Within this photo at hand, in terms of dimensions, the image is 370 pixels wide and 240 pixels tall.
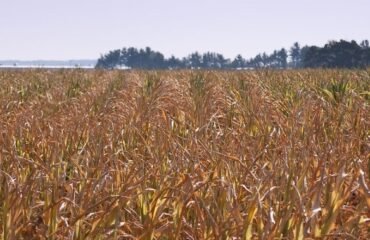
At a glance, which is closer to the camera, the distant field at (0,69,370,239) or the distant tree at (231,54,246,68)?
the distant field at (0,69,370,239)

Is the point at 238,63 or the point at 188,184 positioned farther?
the point at 238,63

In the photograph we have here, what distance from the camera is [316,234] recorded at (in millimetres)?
2162

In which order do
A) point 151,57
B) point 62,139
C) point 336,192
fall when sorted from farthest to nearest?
point 151,57 < point 62,139 < point 336,192

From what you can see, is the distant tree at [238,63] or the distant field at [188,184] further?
the distant tree at [238,63]

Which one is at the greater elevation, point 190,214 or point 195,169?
point 195,169

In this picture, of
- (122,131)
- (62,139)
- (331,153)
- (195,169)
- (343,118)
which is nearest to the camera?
(195,169)

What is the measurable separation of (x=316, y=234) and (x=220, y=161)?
839 mm

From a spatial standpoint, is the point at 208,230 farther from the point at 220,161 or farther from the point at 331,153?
the point at 331,153

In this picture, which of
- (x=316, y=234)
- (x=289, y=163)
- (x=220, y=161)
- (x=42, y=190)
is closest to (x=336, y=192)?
(x=316, y=234)

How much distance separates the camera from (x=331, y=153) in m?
3.21

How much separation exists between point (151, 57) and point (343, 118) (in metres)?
116

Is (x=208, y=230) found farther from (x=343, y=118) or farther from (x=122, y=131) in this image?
(x=343, y=118)

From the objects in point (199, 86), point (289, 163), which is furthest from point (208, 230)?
point (199, 86)

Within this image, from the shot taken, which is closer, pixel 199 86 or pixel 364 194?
pixel 364 194
